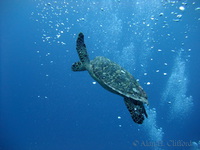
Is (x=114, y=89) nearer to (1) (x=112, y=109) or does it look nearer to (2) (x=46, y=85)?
(1) (x=112, y=109)

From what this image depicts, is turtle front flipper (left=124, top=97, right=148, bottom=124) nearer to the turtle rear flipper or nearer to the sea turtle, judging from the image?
the sea turtle

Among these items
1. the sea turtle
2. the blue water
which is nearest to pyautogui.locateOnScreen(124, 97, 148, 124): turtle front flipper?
the sea turtle

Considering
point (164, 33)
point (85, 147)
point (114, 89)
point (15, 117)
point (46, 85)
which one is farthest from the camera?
point (164, 33)

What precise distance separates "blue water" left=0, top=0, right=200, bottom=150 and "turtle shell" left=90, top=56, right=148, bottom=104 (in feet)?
50.1

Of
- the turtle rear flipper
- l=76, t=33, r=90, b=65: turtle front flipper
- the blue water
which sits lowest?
the turtle rear flipper

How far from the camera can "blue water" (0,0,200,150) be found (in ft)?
80.5

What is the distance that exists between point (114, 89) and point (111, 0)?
23203 mm

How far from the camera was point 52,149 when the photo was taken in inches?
999

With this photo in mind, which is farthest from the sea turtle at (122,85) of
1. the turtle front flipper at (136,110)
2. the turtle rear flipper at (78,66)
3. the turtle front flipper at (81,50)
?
the turtle rear flipper at (78,66)

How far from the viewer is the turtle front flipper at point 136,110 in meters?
4.04

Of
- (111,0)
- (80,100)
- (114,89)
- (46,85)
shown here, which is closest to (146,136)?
(80,100)

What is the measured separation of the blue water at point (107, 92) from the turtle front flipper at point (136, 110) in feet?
49.9

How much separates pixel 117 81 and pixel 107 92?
919 inches

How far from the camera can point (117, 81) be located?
4336 mm
